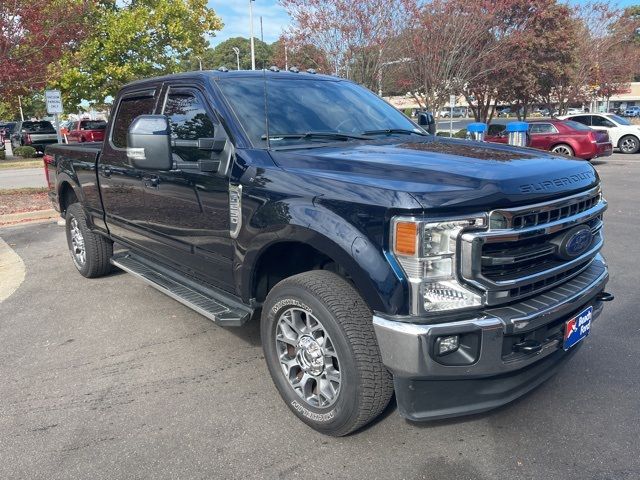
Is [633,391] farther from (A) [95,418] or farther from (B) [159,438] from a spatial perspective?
(A) [95,418]

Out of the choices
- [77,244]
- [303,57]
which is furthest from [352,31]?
[77,244]

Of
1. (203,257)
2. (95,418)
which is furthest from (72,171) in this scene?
A: (95,418)

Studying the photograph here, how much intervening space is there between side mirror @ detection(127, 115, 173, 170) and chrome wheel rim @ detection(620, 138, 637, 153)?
2221 cm

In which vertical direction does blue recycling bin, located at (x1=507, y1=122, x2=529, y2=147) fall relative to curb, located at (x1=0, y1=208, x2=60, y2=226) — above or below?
above

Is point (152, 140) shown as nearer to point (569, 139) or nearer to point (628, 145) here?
point (569, 139)

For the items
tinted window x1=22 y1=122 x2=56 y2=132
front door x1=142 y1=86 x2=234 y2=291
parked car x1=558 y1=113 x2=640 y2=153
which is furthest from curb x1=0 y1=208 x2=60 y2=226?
tinted window x1=22 y1=122 x2=56 y2=132

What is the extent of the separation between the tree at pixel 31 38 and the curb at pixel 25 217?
9.51 feet

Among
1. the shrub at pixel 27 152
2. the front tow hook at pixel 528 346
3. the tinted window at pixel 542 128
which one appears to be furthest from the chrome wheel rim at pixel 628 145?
the shrub at pixel 27 152

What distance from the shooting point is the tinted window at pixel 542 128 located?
17875 mm

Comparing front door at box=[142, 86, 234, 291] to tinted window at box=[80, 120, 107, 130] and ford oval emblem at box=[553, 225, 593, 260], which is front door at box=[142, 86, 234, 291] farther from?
tinted window at box=[80, 120, 107, 130]

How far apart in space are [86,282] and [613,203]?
8.87m

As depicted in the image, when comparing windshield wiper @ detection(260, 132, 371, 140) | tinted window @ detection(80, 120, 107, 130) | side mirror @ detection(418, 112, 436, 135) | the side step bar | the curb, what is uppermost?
tinted window @ detection(80, 120, 107, 130)

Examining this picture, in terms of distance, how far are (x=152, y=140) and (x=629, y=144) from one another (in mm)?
22354

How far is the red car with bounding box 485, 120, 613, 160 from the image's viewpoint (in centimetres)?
1697
